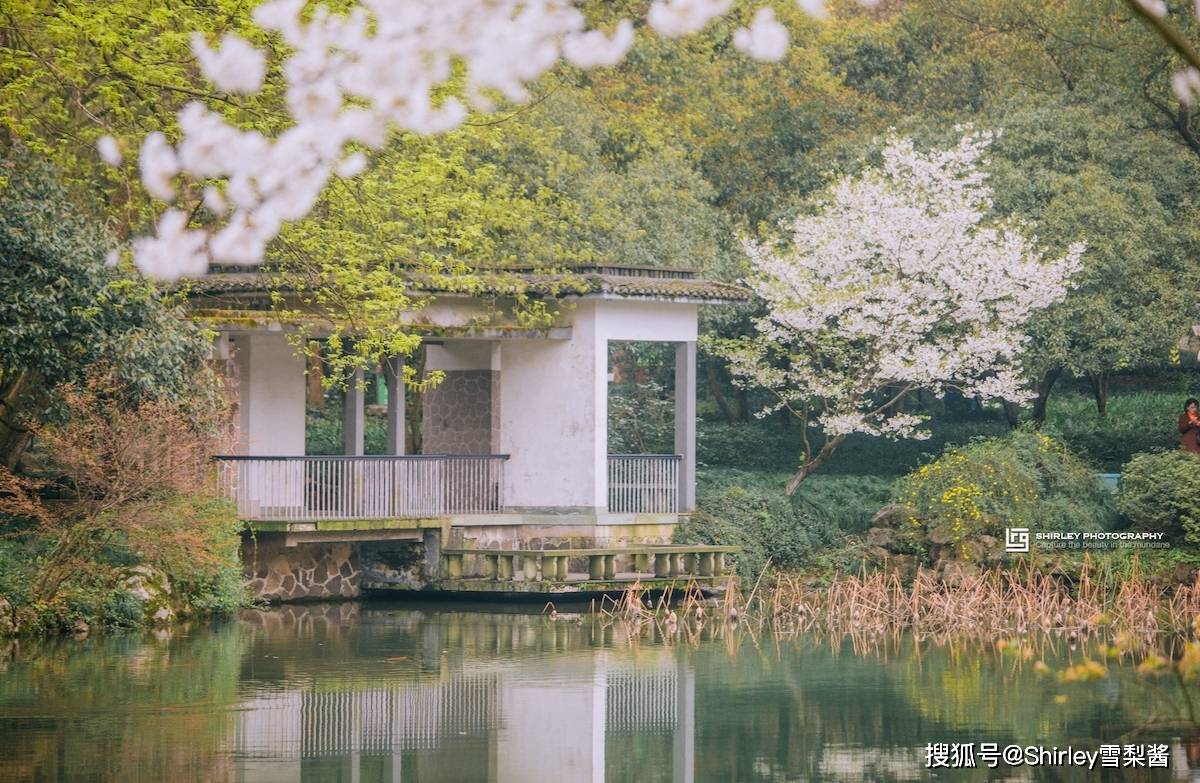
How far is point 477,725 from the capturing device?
1387 cm

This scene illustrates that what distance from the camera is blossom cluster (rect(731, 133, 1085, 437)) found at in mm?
26609

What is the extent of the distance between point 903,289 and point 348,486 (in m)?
9.35

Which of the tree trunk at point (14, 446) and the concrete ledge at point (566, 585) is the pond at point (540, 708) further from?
the tree trunk at point (14, 446)

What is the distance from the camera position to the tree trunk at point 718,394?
34094mm

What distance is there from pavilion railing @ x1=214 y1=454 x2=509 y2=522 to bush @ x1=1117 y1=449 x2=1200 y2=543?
9.06 m

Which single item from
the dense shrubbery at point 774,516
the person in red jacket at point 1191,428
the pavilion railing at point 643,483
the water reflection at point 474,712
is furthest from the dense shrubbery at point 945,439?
the water reflection at point 474,712

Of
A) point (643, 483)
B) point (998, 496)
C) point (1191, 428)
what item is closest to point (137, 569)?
point (643, 483)

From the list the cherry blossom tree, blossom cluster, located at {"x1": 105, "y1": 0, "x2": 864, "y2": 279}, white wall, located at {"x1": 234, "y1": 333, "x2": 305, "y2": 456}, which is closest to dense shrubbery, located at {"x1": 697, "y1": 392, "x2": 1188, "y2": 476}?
the cherry blossom tree

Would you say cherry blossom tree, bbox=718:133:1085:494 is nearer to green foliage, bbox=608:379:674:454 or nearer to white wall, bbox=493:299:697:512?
white wall, bbox=493:299:697:512

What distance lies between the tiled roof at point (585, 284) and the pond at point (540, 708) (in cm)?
487

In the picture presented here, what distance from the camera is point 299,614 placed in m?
22.4

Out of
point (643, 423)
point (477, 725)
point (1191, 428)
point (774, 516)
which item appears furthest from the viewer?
point (643, 423)

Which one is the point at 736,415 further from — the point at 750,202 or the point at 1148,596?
the point at 1148,596

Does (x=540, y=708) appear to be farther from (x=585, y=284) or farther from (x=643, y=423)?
(x=643, y=423)
